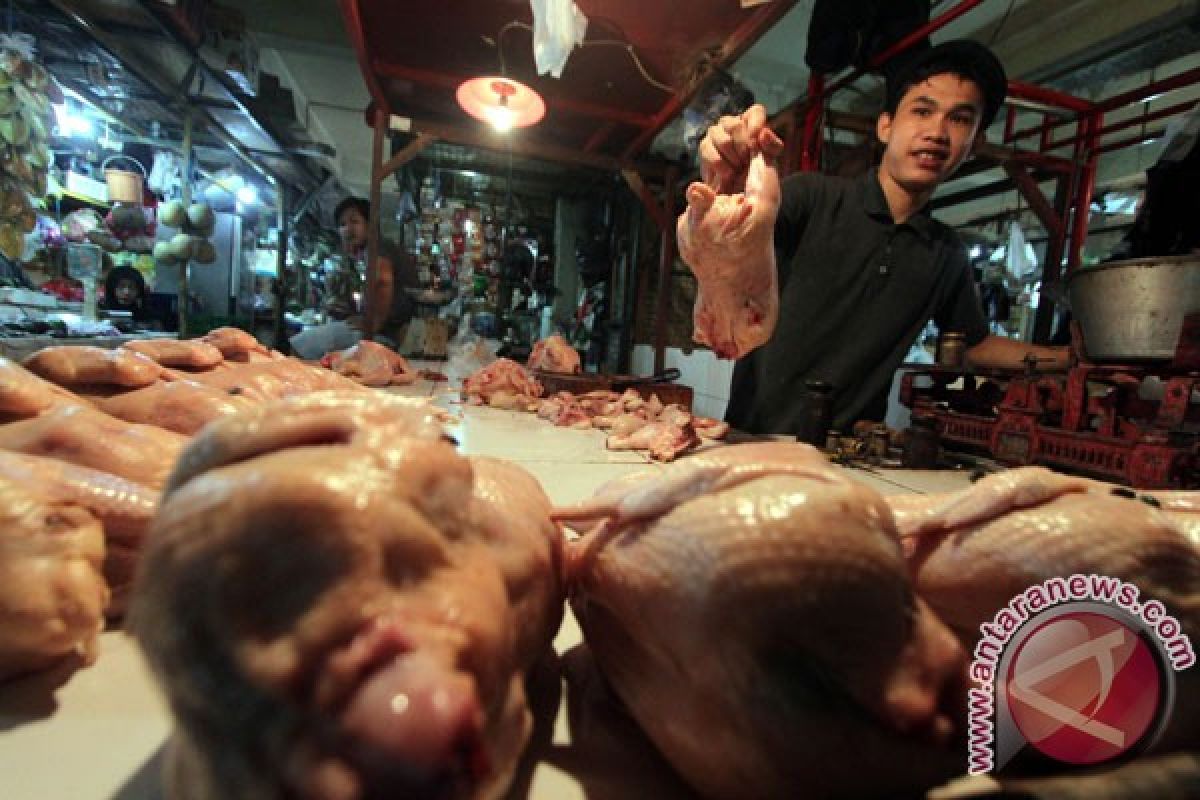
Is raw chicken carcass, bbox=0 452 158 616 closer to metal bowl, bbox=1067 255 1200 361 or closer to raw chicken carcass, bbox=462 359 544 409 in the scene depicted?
raw chicken carcass, bbox=462 359 544 409

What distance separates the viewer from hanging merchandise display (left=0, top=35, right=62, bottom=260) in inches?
189

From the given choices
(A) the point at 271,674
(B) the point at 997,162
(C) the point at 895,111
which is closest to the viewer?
(A) the point at 271,674

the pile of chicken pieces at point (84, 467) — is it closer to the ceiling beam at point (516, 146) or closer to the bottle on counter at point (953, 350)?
the bottle on counter at point (953, 350)

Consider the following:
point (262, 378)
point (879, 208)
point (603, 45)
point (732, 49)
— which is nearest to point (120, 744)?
point (262, 378)

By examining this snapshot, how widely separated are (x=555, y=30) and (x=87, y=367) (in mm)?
3024

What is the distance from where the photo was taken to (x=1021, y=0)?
5.37 m

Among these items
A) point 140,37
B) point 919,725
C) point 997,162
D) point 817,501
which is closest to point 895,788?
point 919,725

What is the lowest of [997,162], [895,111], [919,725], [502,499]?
[919,725]

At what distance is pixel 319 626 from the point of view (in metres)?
0.46

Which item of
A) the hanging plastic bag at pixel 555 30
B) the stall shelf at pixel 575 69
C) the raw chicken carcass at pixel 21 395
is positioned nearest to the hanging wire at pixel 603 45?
the stall shelf at pixel 575 69

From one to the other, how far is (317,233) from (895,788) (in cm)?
1822

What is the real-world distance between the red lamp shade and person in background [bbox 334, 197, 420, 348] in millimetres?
2734

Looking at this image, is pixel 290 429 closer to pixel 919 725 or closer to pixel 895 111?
pixel 919 725

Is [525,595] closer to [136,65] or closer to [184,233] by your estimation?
[136,65]
